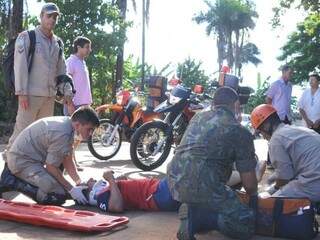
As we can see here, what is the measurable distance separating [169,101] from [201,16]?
5135cm

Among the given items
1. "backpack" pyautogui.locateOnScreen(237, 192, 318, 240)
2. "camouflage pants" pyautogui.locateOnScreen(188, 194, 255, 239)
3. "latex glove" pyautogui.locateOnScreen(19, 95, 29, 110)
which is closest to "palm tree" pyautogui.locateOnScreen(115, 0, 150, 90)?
"latex glove" pyautogui.locateOnScreen(19, 95, 29, 110)

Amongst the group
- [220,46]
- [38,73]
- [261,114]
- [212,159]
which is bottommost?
[212,159]

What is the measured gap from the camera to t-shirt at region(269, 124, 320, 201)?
4781 mm

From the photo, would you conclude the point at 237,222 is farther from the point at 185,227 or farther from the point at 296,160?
the point at 296,160

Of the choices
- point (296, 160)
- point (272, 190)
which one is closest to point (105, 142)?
point (272, 190)

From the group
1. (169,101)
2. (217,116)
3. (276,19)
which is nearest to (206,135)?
(217,116)

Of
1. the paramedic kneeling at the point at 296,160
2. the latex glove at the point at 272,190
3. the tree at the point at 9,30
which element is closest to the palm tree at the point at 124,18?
the tree at the point at 9,30

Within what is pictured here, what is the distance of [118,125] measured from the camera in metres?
9.33

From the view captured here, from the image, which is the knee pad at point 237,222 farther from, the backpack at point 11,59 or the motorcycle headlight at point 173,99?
the motorcycle headlight at point 173,99

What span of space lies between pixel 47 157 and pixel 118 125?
405cm

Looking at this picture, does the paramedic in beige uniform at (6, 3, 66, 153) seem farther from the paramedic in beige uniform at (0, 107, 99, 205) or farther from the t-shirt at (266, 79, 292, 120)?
the t-shirt at (266, 79, 292, 120)

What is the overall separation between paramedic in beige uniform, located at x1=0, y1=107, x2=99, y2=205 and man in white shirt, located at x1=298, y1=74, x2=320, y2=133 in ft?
16.9

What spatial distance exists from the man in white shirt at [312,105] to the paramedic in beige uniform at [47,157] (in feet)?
16.9

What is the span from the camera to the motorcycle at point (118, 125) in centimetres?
912
